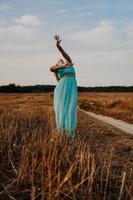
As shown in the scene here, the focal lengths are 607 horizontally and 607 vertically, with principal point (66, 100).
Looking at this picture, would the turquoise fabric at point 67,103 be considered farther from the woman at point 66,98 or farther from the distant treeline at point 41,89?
the distant treeline at point 41,89

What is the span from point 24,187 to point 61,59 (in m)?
6.04

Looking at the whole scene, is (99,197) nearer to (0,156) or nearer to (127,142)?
(0,156)

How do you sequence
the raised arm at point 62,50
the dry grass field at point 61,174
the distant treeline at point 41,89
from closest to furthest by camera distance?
the dry grass field at point 61,174, the raised arm at point 62,50, the distant treeline at point 41,89

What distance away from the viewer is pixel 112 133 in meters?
16.6

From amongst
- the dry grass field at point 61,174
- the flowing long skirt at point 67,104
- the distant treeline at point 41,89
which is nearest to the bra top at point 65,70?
the flowing long skirt at point 67,104

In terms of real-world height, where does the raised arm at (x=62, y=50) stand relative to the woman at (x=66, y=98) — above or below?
above

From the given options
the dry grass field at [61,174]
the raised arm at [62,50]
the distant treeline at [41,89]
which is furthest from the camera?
the distant treeline at [41,89]

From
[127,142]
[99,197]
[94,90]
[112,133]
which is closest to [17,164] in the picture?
[99,197]

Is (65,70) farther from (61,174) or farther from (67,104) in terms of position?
(61,174)

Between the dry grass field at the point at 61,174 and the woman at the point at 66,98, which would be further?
the woman at the point at 66,98

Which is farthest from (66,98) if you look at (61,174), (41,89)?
(41,89)

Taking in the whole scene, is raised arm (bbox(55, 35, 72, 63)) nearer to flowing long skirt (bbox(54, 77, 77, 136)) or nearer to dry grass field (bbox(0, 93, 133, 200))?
flowing long skirt (bbox(54, 77, 77, 136))

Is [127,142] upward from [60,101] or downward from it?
downward

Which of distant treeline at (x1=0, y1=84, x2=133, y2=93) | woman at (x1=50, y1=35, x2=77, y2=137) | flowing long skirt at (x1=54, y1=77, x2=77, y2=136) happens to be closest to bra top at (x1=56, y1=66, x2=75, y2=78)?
woman at (x1=50, y1=35, x2=77, y2=137)
